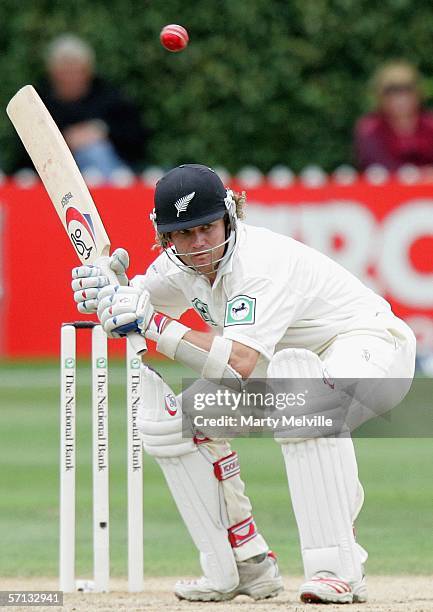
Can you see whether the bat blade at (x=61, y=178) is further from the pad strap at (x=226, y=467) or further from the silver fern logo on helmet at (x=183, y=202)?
the pad strap at (x=226, y=467)

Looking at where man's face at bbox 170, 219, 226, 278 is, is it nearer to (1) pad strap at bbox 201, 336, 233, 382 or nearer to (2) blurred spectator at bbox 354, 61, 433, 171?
(1) pad strap at bbox 201, 336, 233, 382

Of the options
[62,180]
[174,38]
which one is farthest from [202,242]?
[174,38]

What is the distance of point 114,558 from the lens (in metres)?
5.58

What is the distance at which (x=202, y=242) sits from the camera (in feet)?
14.4

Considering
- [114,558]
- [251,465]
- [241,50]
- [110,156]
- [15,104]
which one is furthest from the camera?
[241,50]

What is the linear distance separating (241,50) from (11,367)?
15.1 feet

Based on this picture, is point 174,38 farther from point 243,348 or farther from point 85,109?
point 85,109

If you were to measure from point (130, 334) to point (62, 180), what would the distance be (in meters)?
0.72

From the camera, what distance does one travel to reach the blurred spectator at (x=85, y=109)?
36.3 feet

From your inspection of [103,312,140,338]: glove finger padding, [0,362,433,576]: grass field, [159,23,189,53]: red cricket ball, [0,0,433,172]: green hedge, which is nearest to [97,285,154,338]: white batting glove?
[103,312,140,338]: glove finger padding

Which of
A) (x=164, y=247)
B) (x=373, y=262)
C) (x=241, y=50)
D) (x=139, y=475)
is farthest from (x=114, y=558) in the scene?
(x=241, y=50)

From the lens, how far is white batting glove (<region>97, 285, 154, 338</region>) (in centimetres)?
430

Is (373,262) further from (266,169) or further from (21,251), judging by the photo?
(266,169)

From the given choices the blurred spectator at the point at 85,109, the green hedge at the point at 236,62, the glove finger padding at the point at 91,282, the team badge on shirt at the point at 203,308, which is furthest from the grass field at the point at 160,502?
the green hedge at the point at 236,62
